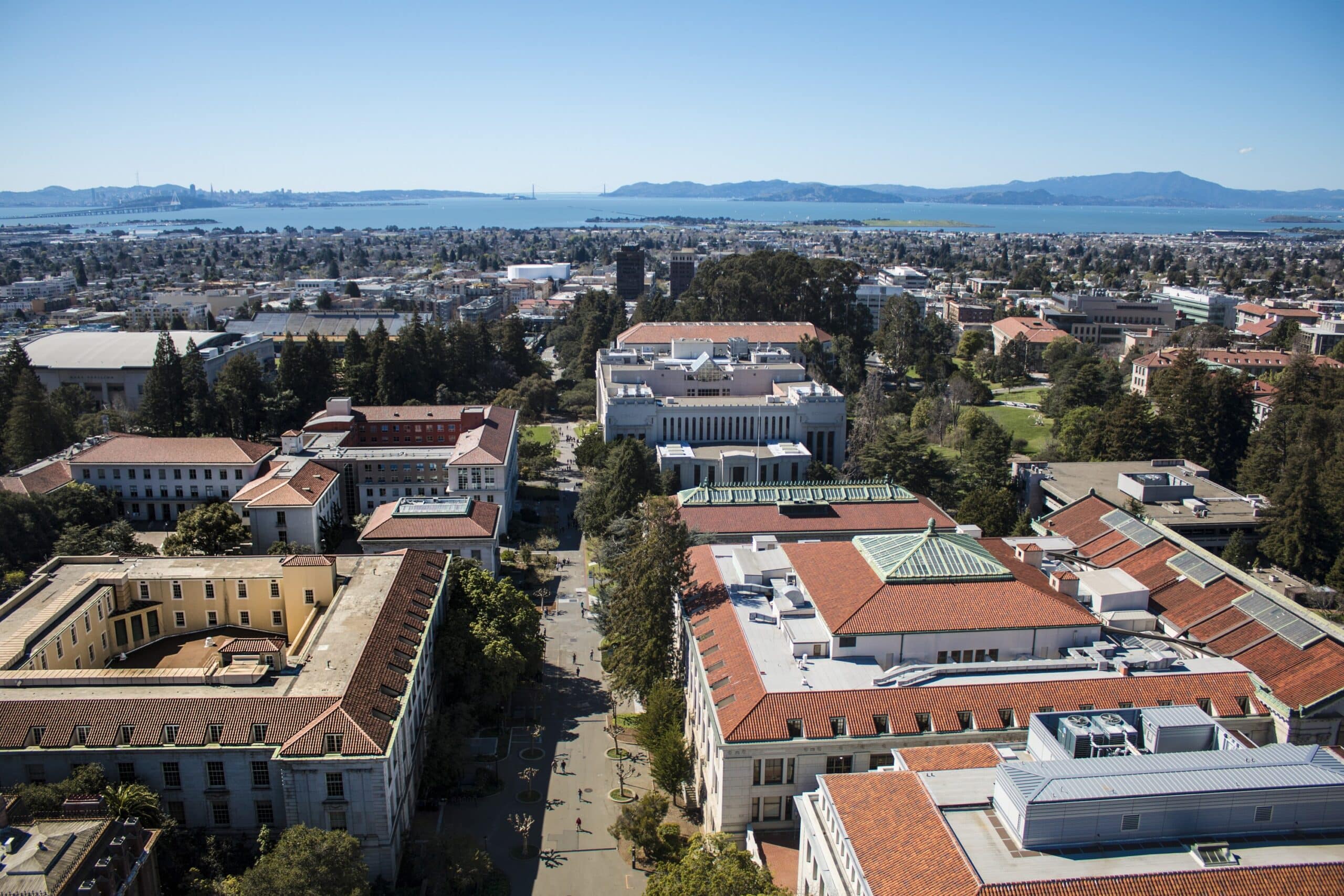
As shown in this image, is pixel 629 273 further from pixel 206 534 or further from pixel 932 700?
pixel 932 700

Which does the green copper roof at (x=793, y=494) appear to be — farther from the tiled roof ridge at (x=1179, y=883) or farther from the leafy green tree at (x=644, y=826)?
the tiled roof ridge at (x=1179, y=883)

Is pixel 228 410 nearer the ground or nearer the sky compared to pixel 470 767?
nearer the sky

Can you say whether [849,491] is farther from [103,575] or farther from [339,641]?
[103,575]

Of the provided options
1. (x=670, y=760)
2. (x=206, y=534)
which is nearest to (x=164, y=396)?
(x=206, y=534)

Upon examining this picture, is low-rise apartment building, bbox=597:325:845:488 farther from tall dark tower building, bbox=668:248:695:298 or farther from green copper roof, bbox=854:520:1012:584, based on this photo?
tall dark tower building, bbox=668:248:695:298

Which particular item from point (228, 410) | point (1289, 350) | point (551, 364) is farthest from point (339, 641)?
point (1289, 350)

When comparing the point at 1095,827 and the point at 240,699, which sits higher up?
the point at 1095,827

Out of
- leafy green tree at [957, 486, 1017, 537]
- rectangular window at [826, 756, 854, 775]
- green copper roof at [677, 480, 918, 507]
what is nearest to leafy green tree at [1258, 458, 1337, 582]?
leafy green tree at [957, 486, 1017, 537]
